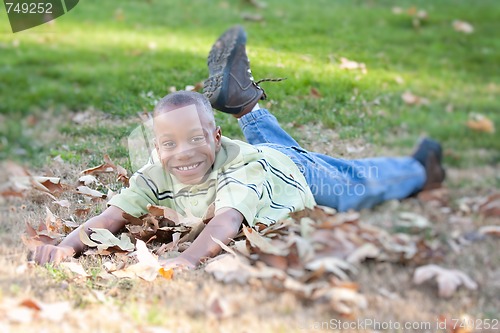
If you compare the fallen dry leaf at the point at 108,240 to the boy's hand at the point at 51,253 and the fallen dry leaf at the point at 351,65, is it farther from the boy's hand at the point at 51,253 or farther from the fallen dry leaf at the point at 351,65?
the fallen dry leaf at the point at 351,65

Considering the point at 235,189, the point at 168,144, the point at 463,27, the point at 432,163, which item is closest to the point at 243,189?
the point at 235,189

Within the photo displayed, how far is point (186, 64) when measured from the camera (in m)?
4.80

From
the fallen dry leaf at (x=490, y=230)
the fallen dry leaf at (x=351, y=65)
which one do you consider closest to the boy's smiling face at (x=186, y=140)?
the fallen dry leaf at (x=490, y=230)

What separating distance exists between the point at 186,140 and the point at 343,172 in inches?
31.3

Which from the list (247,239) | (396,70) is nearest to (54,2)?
(396,70)

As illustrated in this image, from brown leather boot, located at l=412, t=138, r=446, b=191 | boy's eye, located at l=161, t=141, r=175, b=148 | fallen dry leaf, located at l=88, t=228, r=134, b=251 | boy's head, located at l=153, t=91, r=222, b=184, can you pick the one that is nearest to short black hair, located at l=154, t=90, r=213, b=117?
boy's head, located at l=153, t=91, r=222, b=184

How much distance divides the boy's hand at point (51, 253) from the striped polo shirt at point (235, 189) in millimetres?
357

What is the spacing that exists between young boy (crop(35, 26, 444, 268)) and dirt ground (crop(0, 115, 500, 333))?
0.17 metres

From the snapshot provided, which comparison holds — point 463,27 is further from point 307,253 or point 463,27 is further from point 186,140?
point 307,253

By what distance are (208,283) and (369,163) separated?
113cm

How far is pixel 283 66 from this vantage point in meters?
3.79

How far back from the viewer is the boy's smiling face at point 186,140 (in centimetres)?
281

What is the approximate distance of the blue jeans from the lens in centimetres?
263

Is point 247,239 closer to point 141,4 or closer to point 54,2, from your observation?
point 54,2
